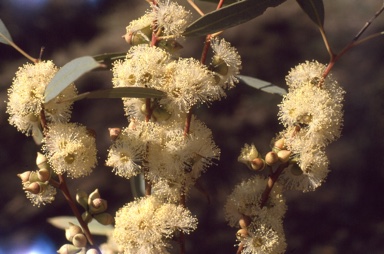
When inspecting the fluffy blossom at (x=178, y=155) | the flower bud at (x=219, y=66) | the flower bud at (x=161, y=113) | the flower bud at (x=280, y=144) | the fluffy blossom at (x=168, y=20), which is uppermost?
the fluffy blossom at (x=168, y=20)

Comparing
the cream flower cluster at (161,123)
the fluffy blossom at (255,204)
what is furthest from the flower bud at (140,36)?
the fluffy blossom at (255,204)

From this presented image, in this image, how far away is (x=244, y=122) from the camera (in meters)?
1.22

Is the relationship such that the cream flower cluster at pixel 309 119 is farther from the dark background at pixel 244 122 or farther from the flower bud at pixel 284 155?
the dark background at pixel 244 122

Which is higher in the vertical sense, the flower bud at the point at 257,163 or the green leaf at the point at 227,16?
the green leaf at the point at 227,16

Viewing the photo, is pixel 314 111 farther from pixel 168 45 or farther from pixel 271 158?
pixel 168 45

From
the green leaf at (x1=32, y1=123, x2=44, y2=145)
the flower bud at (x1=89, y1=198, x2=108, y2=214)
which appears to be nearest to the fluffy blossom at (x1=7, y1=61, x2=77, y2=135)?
the green leaf at (x1=32, y1=123, x2=44, y2=145)

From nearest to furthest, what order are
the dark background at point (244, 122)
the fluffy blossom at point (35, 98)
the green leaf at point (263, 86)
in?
the fluffy blossom at point (35, 98)
the green leaf at point (263, 86)
the dark background at point (244, 122)

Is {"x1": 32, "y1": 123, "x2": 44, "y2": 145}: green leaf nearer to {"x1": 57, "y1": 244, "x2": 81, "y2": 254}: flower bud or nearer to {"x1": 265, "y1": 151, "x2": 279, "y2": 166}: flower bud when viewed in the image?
{"x1": 57, "y1": 244, "x2": 81, "y2": 254}: flower bud

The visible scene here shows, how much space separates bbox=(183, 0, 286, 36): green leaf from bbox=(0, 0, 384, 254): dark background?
60 centimetres

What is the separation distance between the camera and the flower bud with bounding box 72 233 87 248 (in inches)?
25.3

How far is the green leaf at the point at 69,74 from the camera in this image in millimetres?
507

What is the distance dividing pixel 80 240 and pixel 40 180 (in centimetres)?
9

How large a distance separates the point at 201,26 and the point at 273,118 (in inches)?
25.9

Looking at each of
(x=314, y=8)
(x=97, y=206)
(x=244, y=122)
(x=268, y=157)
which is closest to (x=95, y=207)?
(x=97, y=206)
